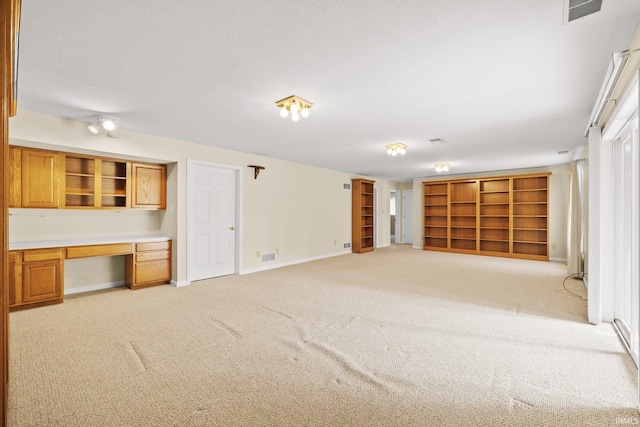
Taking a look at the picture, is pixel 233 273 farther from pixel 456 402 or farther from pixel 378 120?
pixel 456 402

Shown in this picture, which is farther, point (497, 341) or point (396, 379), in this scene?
point (497, 341)

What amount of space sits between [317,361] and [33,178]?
4276mm

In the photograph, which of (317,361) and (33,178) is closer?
(317,361)

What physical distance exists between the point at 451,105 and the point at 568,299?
3.20m

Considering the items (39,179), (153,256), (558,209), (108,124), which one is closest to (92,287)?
(153,256)

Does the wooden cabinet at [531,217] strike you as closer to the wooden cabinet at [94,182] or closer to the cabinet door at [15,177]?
the wooden cabinet at [94,182]

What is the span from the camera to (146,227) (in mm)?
5141

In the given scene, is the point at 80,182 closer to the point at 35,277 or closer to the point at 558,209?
the point at 35,277

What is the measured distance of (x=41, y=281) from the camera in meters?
3.71

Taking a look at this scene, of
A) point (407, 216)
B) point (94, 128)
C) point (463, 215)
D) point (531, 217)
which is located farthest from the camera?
point (407, 216)

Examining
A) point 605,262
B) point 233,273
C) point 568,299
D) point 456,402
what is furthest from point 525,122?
point 233,273

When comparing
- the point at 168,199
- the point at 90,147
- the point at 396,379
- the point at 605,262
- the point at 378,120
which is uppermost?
the point at 378,120

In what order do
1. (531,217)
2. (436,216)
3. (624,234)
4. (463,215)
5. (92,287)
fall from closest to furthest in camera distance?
(624,234) → (92,287) → (531,217) → (463,215) → (436,216)

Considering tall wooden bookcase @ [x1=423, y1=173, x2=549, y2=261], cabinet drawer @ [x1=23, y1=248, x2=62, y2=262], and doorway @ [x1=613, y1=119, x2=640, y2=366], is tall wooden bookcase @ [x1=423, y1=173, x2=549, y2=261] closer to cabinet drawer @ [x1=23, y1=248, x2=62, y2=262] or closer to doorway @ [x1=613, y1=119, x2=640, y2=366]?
doorway @ [x1=613, y1=119, x2=640, y2=366]
